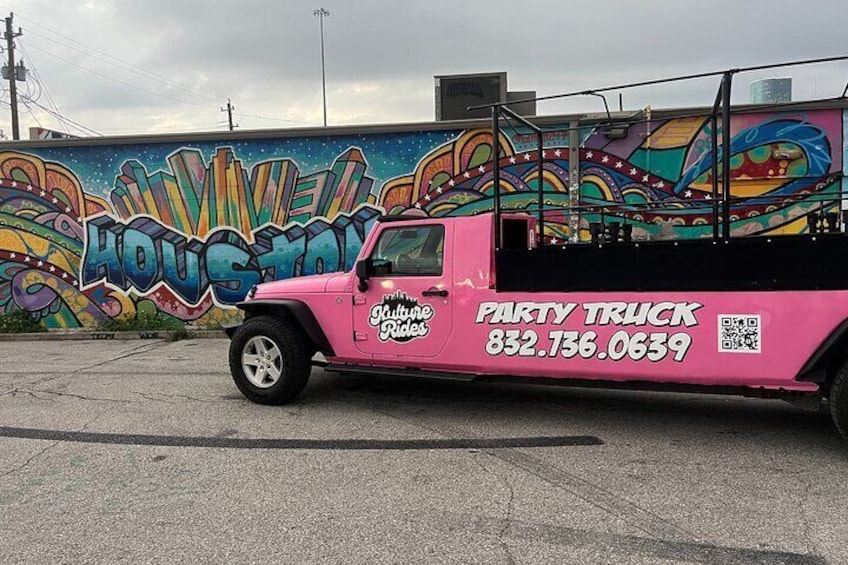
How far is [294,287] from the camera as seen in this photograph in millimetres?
6133

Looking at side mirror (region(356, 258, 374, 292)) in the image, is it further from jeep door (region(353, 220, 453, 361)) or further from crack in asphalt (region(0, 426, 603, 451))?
crack in asphalt (region(0, 426, 603, 451))

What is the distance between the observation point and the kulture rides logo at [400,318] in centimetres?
551

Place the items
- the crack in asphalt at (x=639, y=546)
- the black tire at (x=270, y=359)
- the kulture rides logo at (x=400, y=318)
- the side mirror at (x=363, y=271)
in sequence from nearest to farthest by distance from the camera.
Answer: the crack in asphalt at (x=639, y=546) < the kulture rides logo at (x=400, y=318) < the side mirror at (x=363, y=271) < the black tire at (x=270, y=359)

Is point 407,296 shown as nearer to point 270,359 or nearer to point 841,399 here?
point 270,359

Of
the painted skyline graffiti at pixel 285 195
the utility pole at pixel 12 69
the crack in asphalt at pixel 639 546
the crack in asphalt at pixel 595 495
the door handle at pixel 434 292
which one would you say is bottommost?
the crack in asphalt at pixel 639 546

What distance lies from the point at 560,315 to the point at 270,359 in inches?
109

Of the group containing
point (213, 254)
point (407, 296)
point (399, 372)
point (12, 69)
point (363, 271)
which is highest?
point (12, 69)

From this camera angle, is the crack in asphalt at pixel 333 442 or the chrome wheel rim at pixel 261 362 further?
the chrome wheel rim at pixel 261 362

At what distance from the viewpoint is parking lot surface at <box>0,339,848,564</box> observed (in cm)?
329

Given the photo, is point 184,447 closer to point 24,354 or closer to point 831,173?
point 24,354

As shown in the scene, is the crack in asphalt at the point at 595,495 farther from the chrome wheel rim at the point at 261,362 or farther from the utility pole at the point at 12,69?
the utility pole at the point at 12,69

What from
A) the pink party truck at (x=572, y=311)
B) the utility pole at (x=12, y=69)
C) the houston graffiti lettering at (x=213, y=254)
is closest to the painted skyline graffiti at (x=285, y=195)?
the houston graffiti lettering at (x=213, y=254)

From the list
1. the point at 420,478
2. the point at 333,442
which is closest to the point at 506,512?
the point at 420,478

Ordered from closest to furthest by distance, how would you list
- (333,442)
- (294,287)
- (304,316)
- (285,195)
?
(333,442)
(304,316)
(294,287)
(285,195)
